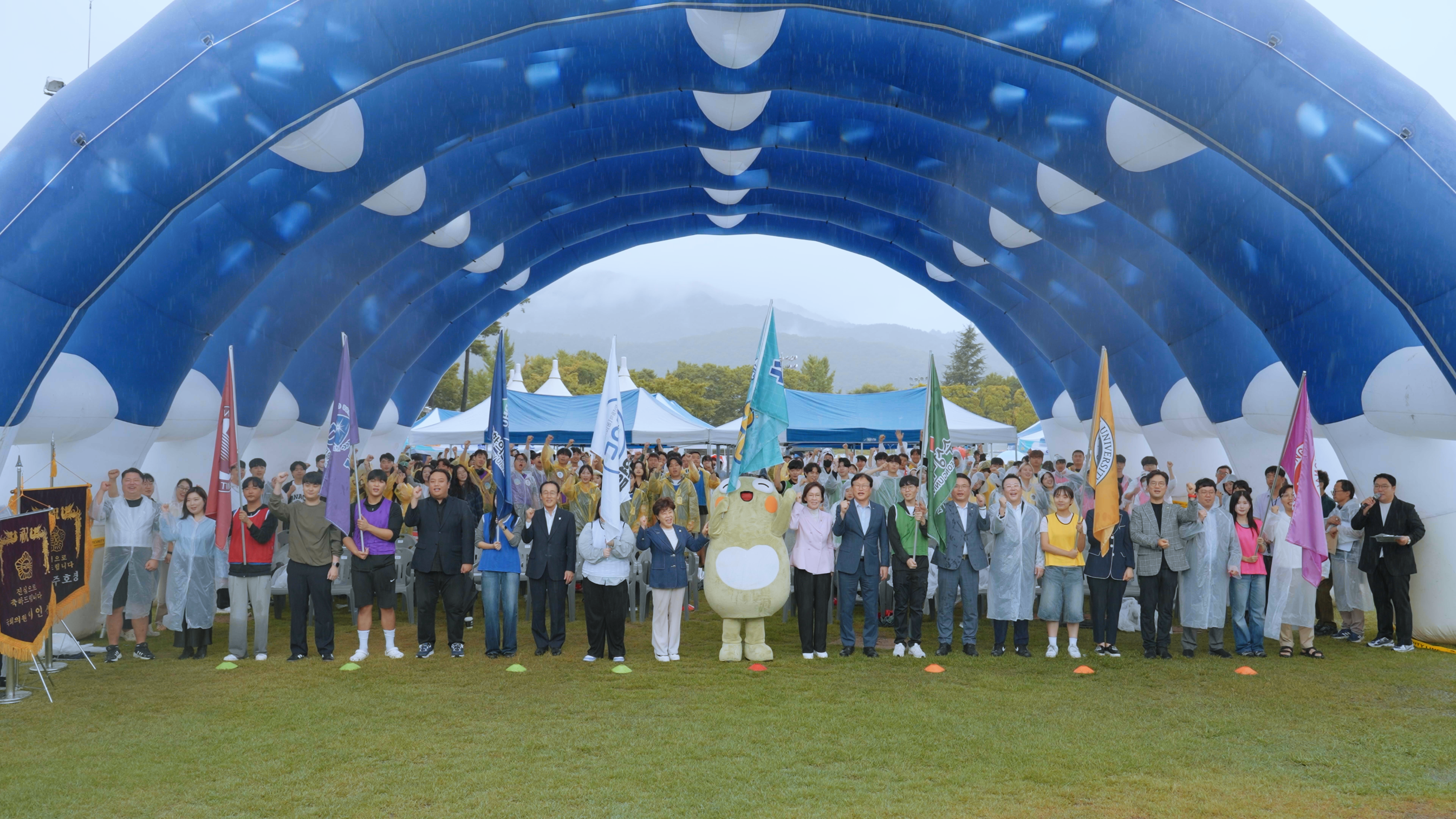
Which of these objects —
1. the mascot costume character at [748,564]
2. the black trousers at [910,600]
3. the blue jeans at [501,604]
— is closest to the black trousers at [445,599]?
the blue jeans at [501,604]

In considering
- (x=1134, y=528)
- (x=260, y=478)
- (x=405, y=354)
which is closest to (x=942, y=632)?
(x=1134, y=528)

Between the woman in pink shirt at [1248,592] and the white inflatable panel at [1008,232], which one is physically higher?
the white inflatable panel at [1008,232]

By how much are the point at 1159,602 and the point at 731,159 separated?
270 inches

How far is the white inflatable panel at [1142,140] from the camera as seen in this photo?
26.3ft

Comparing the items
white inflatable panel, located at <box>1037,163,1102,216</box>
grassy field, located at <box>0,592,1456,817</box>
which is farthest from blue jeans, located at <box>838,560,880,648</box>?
white inflatable panel, located at <box>1037,163,1102,216</box>

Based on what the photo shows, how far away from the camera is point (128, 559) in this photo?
750cm

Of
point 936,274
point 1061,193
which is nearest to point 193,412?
point 1061,193

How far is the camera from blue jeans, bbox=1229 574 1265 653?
7.66m

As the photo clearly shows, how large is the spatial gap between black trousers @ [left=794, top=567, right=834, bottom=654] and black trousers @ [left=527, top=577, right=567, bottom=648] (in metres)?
1.82

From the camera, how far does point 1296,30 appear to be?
21.9 ft

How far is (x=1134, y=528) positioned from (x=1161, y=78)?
3.28 m

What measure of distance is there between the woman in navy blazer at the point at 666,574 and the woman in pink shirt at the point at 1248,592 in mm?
4214

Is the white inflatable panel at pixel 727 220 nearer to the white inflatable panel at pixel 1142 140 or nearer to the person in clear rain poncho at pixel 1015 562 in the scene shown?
the white inflatable panel at pixel 1142 140

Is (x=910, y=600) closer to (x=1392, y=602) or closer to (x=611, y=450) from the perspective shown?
(x=611, y=450)
